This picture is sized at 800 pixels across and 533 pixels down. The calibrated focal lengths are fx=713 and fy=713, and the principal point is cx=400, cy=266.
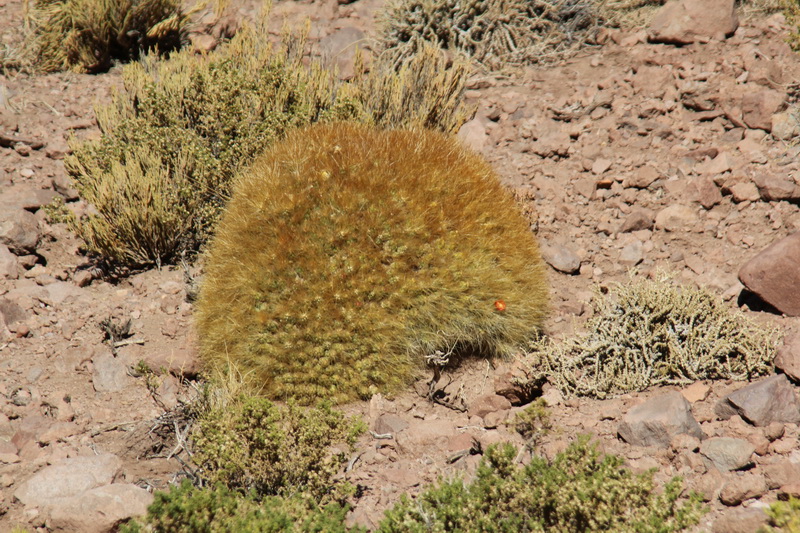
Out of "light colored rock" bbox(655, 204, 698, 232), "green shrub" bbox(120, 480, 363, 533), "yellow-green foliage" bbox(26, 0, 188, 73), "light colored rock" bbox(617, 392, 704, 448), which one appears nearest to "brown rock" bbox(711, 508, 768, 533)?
"light colored rock" bbox(617, 392, 704, 448)

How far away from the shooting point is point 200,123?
202 inches

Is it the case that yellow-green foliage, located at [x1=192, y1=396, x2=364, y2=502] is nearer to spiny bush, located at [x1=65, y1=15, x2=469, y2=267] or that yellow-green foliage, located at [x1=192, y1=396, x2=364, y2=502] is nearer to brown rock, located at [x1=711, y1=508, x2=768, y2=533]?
brown rock, located at [x1=711, y1=508, x2=768, y2=533]

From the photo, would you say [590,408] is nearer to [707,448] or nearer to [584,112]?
[707,448]

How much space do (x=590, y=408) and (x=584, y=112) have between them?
2.61 meters

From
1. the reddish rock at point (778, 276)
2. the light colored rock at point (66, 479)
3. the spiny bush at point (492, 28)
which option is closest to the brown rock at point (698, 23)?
the spiny bush at point (492, 28)

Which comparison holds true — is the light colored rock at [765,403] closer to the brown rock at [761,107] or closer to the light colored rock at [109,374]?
the brown rock at [761,107]

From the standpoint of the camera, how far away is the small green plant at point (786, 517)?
2.18m

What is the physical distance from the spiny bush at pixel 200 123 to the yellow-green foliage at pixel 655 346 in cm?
206

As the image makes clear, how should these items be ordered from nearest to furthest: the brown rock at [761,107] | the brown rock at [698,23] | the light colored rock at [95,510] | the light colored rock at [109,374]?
the light colored rock at [95,510], the light colored rock at [109,374], the brown rock at [761,107], the brown rock at [698,23]

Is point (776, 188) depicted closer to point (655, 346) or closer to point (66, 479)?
point (655, 346)

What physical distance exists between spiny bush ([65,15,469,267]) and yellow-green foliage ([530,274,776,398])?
2.06 metres

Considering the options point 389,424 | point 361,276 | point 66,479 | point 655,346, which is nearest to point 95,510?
point 66,479

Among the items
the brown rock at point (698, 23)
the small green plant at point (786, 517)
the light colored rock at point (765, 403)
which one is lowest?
the light colored rock at point (765, 403)

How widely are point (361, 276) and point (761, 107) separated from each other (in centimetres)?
303
